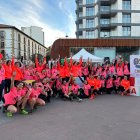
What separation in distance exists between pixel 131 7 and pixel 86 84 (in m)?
47.5

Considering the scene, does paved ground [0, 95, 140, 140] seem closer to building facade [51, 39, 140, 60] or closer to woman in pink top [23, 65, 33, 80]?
woman in pink top [23, 65, 33, 80]

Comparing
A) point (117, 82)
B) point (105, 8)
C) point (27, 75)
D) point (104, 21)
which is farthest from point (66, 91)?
point (105, 8)

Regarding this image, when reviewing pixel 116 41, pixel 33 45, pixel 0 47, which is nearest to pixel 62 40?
pixel 116 41

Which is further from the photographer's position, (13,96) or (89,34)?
(89,34)

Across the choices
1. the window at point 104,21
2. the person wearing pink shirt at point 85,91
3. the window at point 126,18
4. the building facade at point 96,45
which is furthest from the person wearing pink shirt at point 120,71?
the window at point 104,21

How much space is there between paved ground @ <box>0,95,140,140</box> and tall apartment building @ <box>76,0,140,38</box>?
46.8 metres

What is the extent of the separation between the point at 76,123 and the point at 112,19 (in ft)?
170

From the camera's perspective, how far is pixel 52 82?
11.7 metres

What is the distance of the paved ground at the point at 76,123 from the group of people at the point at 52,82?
1.87 ft

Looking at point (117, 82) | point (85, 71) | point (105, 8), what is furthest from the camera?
point (105, 8)

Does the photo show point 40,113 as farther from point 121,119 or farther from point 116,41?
point 116,41

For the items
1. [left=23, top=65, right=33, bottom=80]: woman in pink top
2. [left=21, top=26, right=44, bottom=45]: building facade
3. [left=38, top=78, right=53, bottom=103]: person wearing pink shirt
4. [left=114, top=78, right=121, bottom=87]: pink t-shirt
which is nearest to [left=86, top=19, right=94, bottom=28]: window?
[left=114, top=78, right=121, bottom=87]: pink t-shirt

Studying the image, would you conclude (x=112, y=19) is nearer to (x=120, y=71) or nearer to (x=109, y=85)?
(x=120, y=71)

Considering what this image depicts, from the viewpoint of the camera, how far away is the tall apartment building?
179 ft
